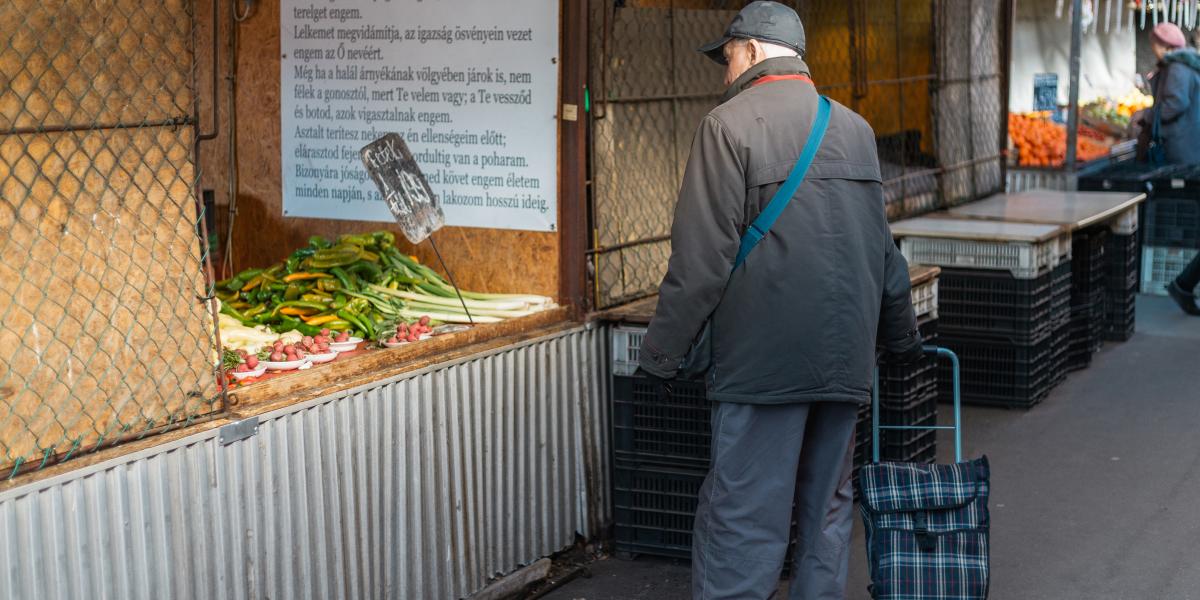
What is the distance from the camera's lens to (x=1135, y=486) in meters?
6.89

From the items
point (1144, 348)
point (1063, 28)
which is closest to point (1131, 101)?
point (1063, 28)

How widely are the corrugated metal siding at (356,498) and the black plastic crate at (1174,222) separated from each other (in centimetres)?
738

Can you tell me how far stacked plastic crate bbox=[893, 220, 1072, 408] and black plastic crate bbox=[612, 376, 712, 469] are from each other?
322 centimetres

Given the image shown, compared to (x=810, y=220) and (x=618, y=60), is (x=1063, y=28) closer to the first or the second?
(x=618, y=60)

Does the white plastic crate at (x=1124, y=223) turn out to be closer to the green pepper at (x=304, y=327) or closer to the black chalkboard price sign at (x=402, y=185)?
the black chalkboard price sign at (x=402, y=185)

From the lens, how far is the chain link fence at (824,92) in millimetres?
6090

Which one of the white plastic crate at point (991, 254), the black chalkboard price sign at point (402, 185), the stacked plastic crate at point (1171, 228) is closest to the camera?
the black chalkboard price sign at point (402, 185)

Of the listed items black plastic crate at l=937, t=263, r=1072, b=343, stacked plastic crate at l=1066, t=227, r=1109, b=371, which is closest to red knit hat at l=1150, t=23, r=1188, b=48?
stacked plastic crate at l=1066, t=227, r=1109, b=371

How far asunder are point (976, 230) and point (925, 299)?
6.51ft

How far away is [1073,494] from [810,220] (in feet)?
10.8

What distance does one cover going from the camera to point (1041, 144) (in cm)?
1394

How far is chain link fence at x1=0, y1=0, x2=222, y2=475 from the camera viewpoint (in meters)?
3.70

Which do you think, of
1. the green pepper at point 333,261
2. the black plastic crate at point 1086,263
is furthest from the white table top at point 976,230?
the green pepper at point 333,261

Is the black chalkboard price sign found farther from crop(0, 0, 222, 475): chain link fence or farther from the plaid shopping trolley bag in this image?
the plaid shopping trolley bag
